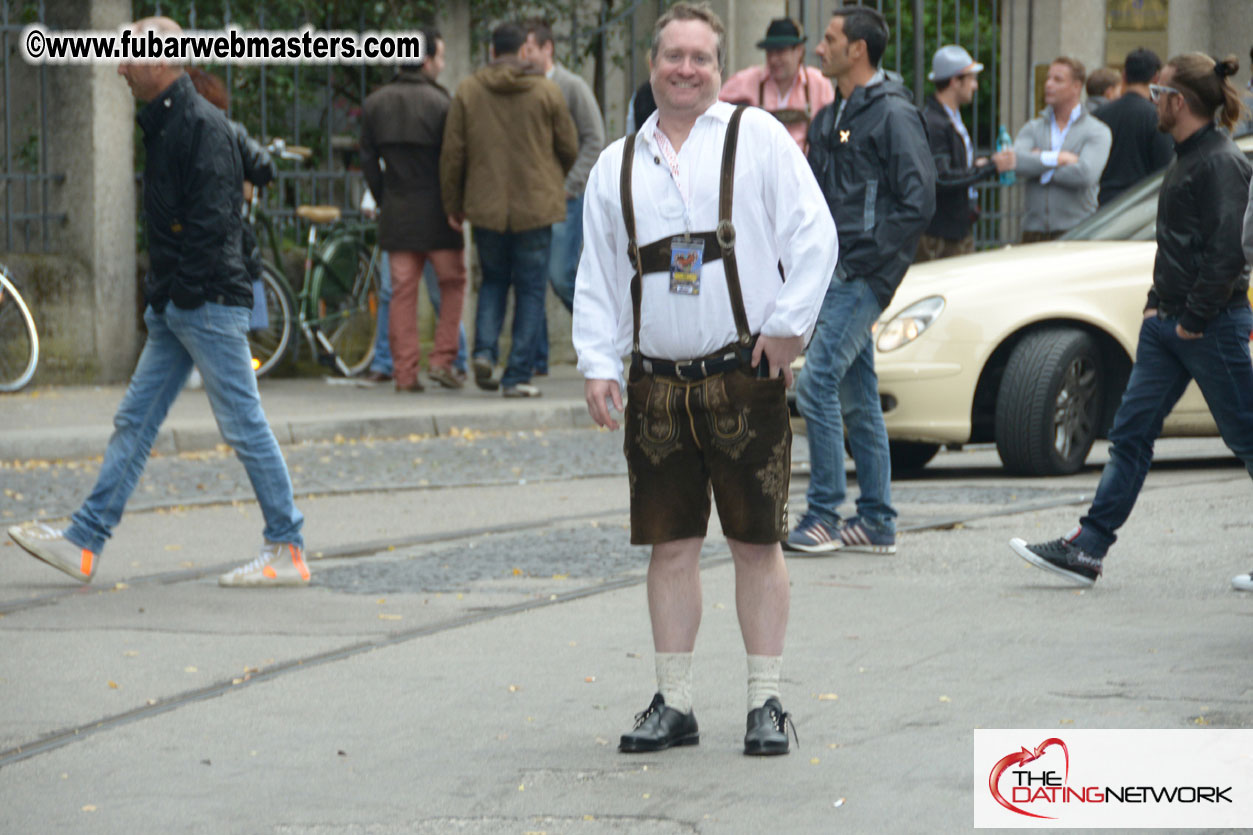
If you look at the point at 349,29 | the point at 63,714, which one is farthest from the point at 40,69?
the point at 63,714

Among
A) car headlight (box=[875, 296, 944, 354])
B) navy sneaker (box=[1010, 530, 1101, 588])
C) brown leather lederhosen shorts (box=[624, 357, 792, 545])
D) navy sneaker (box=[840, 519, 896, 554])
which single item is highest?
brown leather lederhosen shorts (box=[624, 357, 792, 545])

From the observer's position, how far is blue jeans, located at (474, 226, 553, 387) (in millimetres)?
12805

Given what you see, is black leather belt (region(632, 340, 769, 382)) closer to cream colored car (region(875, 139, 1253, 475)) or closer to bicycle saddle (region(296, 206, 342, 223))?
cream colored car (region(875, 139, 1253, 475))

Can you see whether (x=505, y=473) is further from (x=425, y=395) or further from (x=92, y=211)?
(x=92, y=211)

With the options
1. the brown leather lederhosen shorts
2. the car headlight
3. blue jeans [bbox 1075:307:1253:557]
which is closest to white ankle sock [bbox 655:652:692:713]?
the brown leather lederhosen shorts

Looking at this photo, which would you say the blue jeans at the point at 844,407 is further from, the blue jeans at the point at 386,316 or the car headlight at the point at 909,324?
the blue jeans at the point at 386,316

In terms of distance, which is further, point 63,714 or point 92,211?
point 92,211

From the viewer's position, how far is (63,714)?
16.6ft

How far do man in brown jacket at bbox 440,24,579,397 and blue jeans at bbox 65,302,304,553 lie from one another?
557cm

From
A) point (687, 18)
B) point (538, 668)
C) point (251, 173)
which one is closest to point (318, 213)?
point (251, 173)

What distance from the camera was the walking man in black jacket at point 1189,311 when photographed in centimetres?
630

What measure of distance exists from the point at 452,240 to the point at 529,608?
22.1 feet

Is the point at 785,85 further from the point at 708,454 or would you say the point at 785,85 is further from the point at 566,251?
the point at 708,454

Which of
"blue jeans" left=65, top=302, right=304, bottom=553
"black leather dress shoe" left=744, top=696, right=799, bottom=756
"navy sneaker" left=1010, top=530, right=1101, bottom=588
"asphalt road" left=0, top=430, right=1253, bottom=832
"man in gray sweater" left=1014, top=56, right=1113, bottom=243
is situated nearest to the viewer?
"asphalt road" left=0, top=430, right=1253, bottom=832
